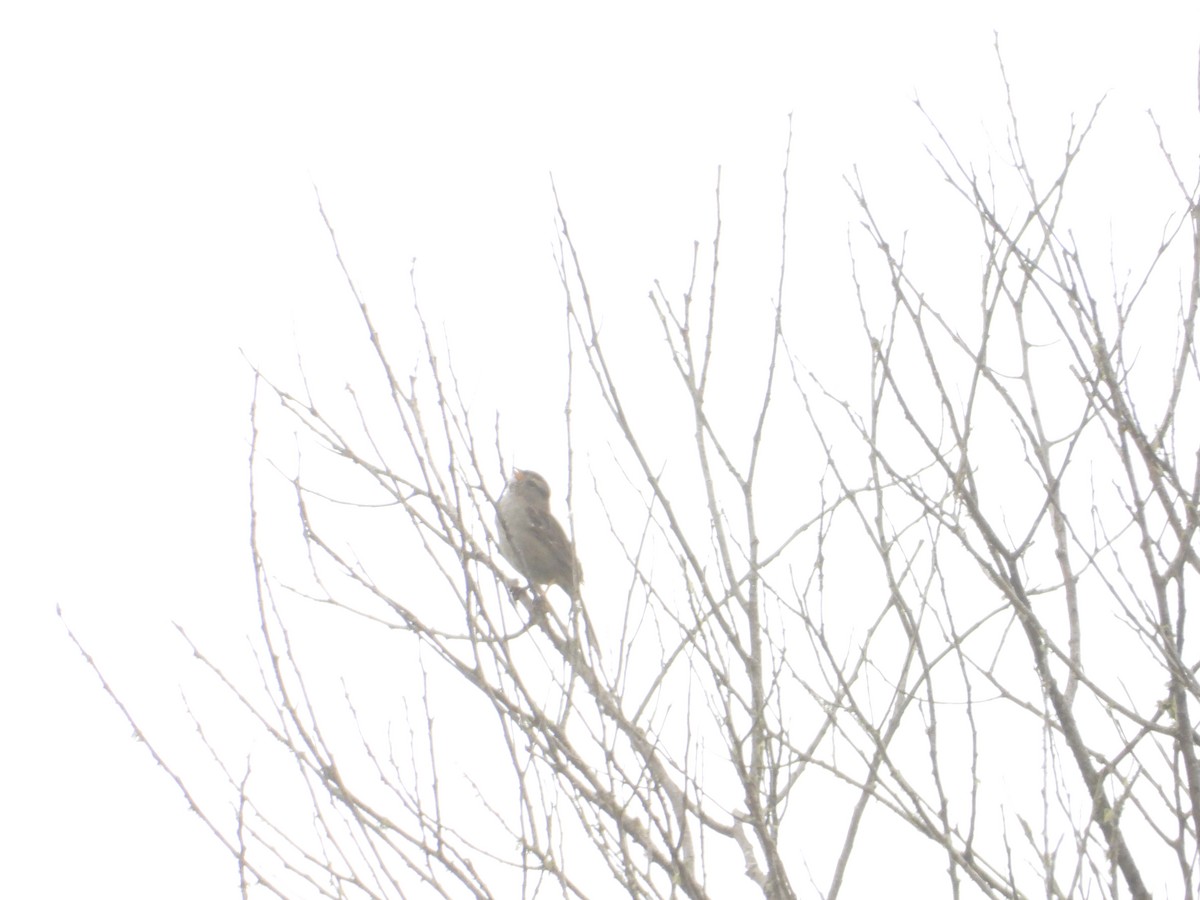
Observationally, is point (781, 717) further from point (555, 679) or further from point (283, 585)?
point (283, 585)

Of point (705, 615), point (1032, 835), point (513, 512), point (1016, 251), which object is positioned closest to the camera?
point (1032, 835)

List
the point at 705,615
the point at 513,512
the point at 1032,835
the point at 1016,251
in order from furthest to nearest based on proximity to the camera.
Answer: the point at 513,512, the point at 1016,251, the point at 705,615, the point at 1032,835

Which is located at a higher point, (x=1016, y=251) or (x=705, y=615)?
(x=1016, y=251)

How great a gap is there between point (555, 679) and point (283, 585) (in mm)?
1048

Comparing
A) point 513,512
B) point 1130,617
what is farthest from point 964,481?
point 513,512

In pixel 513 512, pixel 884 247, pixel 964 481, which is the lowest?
pixel 964 481

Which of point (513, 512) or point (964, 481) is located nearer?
point (964, 481)

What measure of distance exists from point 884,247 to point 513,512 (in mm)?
4933

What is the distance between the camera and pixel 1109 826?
2924mm

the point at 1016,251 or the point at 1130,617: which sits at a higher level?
the point at 1016,251

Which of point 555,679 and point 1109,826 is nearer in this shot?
point 1109,826

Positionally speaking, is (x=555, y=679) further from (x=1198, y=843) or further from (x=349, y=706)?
(x=1198, y=843)

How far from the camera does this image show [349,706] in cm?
356

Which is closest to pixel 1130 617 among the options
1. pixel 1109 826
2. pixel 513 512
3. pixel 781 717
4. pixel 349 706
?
pixel 1109 826
